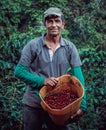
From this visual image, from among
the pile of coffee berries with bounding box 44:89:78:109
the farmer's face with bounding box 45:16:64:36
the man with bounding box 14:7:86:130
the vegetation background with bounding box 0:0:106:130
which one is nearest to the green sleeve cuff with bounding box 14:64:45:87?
the man with bounding box 14:7:86:130

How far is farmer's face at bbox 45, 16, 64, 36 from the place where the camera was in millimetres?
2480

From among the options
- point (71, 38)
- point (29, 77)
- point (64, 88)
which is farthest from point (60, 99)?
point (71, 38)

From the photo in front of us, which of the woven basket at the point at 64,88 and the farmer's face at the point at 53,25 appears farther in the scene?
the farmer's face at the point at 53,25

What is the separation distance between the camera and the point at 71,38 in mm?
7395

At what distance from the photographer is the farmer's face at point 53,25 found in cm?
248

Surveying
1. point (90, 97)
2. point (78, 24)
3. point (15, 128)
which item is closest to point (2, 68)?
point (15, 128)

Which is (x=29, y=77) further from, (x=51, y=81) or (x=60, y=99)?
(x=60, y=99)

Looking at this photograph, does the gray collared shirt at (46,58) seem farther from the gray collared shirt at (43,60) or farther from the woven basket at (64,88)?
the woven basket at (64,88)

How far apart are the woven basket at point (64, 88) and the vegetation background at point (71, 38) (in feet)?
5.58

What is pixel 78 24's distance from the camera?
7527 millimetres

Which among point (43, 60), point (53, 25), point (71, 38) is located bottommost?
point (71, 38)

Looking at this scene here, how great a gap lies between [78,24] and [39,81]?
5.25 meters

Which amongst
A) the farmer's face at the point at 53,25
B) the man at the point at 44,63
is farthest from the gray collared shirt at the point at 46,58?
the farmer's face at the point at 53,25

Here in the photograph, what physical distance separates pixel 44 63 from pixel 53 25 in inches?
11.9
